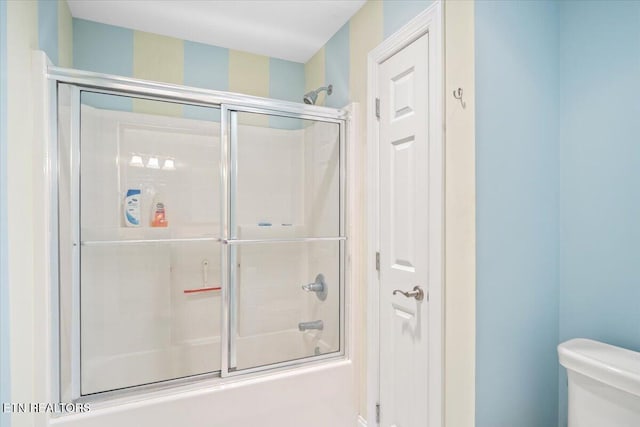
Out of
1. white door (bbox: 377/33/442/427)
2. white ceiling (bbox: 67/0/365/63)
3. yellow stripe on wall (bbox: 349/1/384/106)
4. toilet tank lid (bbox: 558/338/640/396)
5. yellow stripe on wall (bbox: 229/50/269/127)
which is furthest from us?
yellow stripe on wall (bbox: 229/50/269/127)

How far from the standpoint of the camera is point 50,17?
1694mm

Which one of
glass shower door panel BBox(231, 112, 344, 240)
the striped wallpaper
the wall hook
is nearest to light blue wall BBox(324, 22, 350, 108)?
the striped wallpaper

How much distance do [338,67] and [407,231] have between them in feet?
4.19

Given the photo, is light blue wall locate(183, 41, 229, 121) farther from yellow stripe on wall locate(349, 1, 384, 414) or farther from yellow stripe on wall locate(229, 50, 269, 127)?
yellow stripe on wall locate(349, 1, 384, 414)

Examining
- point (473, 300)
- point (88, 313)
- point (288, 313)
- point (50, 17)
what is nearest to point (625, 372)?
point (473, 300)

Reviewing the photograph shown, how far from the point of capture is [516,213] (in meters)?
1.34

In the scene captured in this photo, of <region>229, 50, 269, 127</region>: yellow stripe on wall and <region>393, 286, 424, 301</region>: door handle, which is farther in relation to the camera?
<region>229, 50, 269, 127</region>: yellow stripe on wall

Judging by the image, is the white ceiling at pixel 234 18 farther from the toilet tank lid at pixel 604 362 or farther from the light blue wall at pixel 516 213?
the toilet tank lid at pixel 604 362

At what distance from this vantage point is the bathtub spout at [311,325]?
220cm

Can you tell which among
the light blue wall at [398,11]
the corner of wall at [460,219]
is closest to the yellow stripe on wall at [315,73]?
the light blue wall at [398,11]

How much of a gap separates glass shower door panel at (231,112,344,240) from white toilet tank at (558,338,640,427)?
51.6 inches

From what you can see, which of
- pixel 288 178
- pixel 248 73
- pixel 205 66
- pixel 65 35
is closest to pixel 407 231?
pixel 288 178

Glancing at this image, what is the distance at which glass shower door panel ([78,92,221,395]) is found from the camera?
1.75m

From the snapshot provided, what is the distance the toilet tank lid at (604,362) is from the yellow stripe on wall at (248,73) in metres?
2.47
